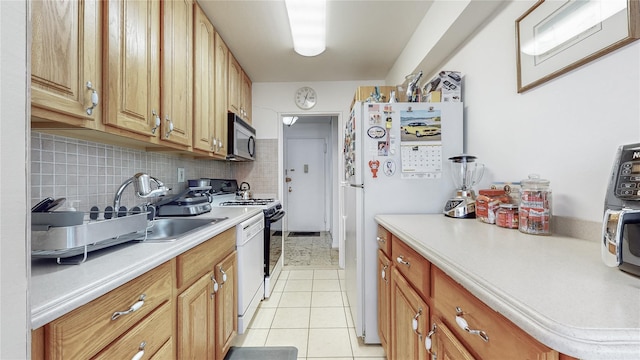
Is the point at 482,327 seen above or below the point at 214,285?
above

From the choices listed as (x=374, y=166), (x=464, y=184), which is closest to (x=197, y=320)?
(x=374, y=166)

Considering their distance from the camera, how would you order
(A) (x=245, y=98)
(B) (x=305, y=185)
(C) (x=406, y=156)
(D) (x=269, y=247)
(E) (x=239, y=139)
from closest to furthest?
(C) (x=406, y=156) < (D) (x=269, y=247) < (E) (x=239, y=139) < (A) (x=245, y=98) < (B) (x=305, y=185)

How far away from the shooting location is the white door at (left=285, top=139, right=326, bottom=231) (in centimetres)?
525

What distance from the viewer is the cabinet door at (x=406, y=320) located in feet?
3.15

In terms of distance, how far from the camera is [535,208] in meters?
1.03

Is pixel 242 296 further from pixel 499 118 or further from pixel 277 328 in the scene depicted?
pixel 499 118

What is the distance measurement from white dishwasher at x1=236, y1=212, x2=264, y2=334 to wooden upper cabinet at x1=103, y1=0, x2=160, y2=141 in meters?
0.82

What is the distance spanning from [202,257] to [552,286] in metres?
1.23

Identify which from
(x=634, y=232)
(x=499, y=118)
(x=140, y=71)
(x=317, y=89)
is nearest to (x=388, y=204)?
(x=499, y=118)

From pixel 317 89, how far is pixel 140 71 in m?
2.34

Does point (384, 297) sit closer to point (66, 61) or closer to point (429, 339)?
point (429, 339)

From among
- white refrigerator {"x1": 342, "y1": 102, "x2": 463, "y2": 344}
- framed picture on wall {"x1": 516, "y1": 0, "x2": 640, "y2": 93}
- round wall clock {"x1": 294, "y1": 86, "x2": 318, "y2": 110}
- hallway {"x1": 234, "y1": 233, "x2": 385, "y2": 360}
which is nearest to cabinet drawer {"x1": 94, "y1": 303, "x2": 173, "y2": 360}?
hallway {"x1": 234, "y1": 233, "x2": 385, "y2": 360}

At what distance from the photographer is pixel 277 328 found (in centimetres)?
194
